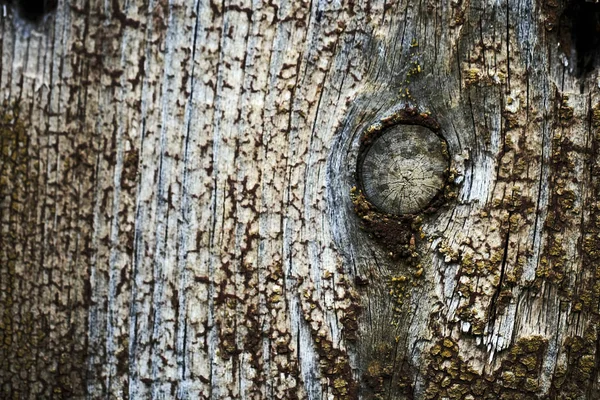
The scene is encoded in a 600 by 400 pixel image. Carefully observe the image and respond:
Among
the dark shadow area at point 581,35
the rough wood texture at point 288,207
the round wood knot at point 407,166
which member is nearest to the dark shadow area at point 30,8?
the rough wood texture at point 288,207

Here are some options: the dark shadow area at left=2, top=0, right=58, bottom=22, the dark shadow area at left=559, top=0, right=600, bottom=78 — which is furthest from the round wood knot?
the dark shadow area at left=2, top=0, right=58, bottom=22

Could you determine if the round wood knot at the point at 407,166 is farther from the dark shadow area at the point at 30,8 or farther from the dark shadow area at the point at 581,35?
the dark shadow area at the point at 30,8

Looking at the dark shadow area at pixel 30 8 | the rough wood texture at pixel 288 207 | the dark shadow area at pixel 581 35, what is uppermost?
the dark shadow area at pixel 30 8

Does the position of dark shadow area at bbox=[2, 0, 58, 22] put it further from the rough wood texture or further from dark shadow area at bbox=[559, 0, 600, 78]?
dark shadow area at bbox=[559, 0, 600, 78]

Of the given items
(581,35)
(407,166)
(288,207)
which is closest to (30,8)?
(288,207)

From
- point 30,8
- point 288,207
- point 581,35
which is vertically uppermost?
point 30,8

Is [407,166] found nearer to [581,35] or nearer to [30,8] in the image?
[581,35]
